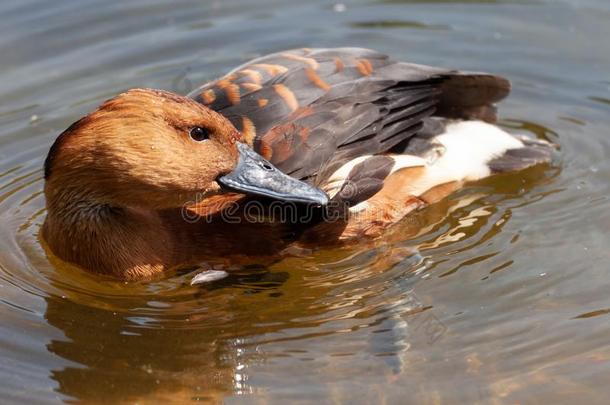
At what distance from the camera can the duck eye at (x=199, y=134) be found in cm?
531

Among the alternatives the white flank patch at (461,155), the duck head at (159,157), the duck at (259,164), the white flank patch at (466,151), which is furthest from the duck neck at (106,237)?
the white flank patch at (466,151)

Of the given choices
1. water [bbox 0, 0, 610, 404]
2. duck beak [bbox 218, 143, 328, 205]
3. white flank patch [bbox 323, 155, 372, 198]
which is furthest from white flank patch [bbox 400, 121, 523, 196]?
duck beak [bbox 218, 143, 328, 205]

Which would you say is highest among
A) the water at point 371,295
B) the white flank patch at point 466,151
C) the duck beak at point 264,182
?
the duck beak at point 264,182

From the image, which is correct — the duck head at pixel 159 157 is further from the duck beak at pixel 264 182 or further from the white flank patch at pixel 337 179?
the white flank patch at pixel 337 179

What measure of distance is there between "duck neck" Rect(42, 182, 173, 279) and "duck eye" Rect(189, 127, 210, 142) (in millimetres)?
640

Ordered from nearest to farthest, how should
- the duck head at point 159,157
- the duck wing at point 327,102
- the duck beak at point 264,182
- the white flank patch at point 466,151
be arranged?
the duck head at point 159,157 → the duck beak at point 264,182 → the duck wing at point 327,102 → the white flank patch at point 466,151

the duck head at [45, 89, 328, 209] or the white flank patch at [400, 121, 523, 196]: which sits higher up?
the duck head at [45, 89, 328, 209]

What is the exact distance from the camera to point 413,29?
8977 mm

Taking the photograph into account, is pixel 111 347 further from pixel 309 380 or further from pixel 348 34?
pixel 348 34

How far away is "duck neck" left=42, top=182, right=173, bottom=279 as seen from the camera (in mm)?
5613

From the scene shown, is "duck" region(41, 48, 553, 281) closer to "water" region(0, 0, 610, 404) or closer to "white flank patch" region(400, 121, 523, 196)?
"white flank patch" region(400, 121, 523, 196)

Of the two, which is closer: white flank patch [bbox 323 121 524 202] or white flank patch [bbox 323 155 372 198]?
white flank patch [bbox 323 155 372 198]

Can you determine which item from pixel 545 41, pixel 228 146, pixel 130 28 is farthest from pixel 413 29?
pixel 228 146

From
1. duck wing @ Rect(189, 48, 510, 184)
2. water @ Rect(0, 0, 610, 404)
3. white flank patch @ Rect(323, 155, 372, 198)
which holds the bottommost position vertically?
water @ Rect(0, 0, 610, 404)
